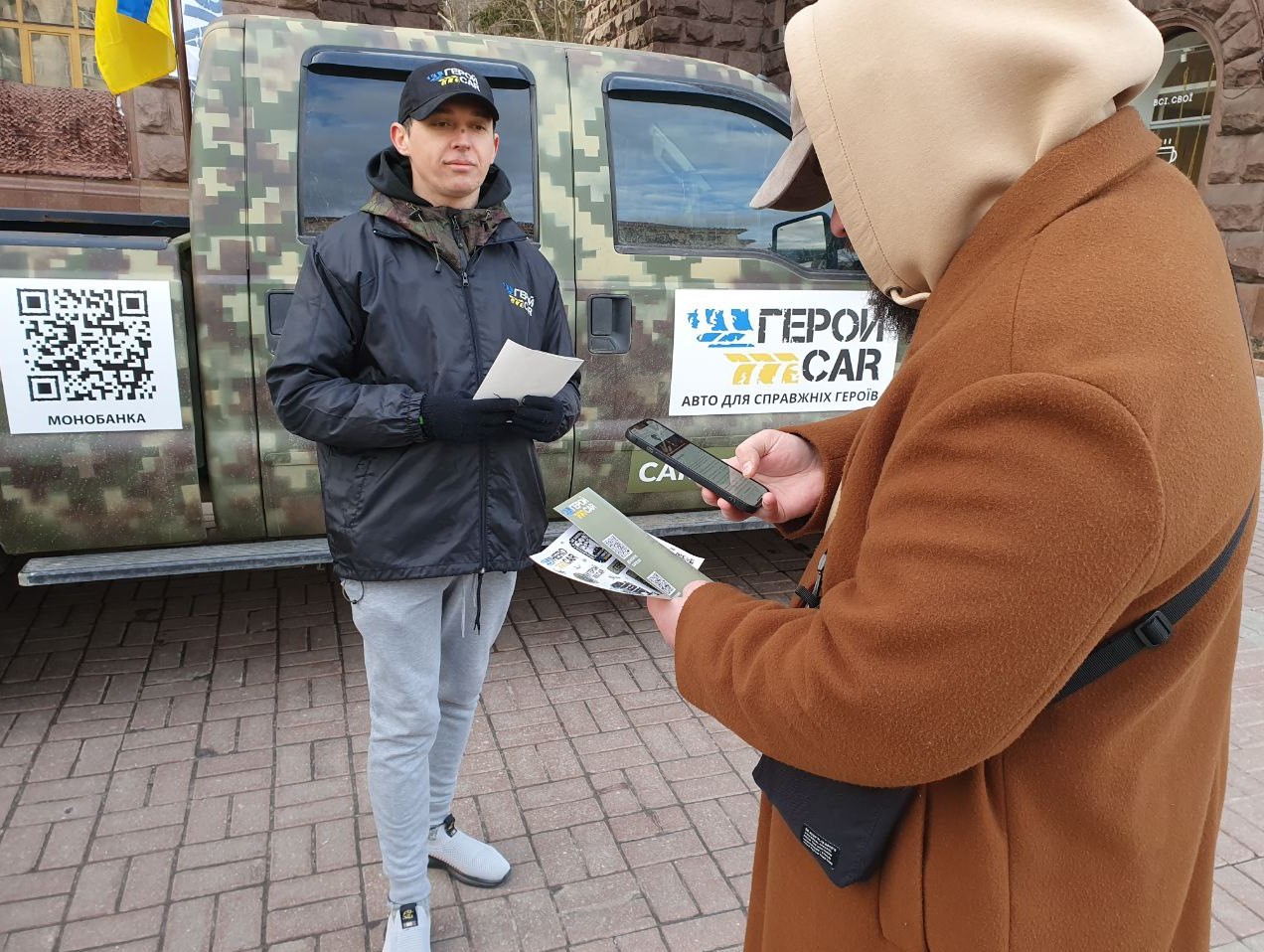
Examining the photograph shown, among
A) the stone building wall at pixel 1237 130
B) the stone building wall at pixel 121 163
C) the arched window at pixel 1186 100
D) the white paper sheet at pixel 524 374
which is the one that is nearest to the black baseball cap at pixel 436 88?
the white paper sheet at pixel 524 374

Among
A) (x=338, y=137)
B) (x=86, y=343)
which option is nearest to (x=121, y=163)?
(x=338, y=137)

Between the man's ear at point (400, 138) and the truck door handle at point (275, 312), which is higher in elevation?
the man's ear at point (400, 138)

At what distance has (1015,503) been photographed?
77 centimetres

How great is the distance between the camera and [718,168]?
12.5ft

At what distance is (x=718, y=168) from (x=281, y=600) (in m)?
2.62

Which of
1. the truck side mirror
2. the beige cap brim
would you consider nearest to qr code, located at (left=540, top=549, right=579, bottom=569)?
the beige cap brim

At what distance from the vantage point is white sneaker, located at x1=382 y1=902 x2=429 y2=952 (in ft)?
7.17

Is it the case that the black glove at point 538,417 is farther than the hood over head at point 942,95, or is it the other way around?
the black glove at point 538,417

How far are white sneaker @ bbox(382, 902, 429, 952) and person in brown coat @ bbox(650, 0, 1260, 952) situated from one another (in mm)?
1425

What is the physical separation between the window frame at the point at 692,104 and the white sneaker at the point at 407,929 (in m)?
2.35

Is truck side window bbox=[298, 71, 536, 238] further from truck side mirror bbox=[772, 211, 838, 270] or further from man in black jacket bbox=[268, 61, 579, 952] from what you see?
truck side mirror bbox=[772, 211, 838, 270]

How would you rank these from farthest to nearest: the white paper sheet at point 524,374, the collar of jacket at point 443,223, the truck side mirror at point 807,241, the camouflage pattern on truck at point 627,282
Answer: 1. the truck side mirror at point 807,241
2. the camouflage pattern on truck at point 627,282
3. the collar of jacket at point 443,223
4. the white paper sheet at point 524,374

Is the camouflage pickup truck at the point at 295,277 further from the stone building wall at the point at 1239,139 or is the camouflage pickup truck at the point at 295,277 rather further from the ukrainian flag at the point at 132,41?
the stone building wall at the point at 1239,139

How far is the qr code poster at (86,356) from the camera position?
287 cm
